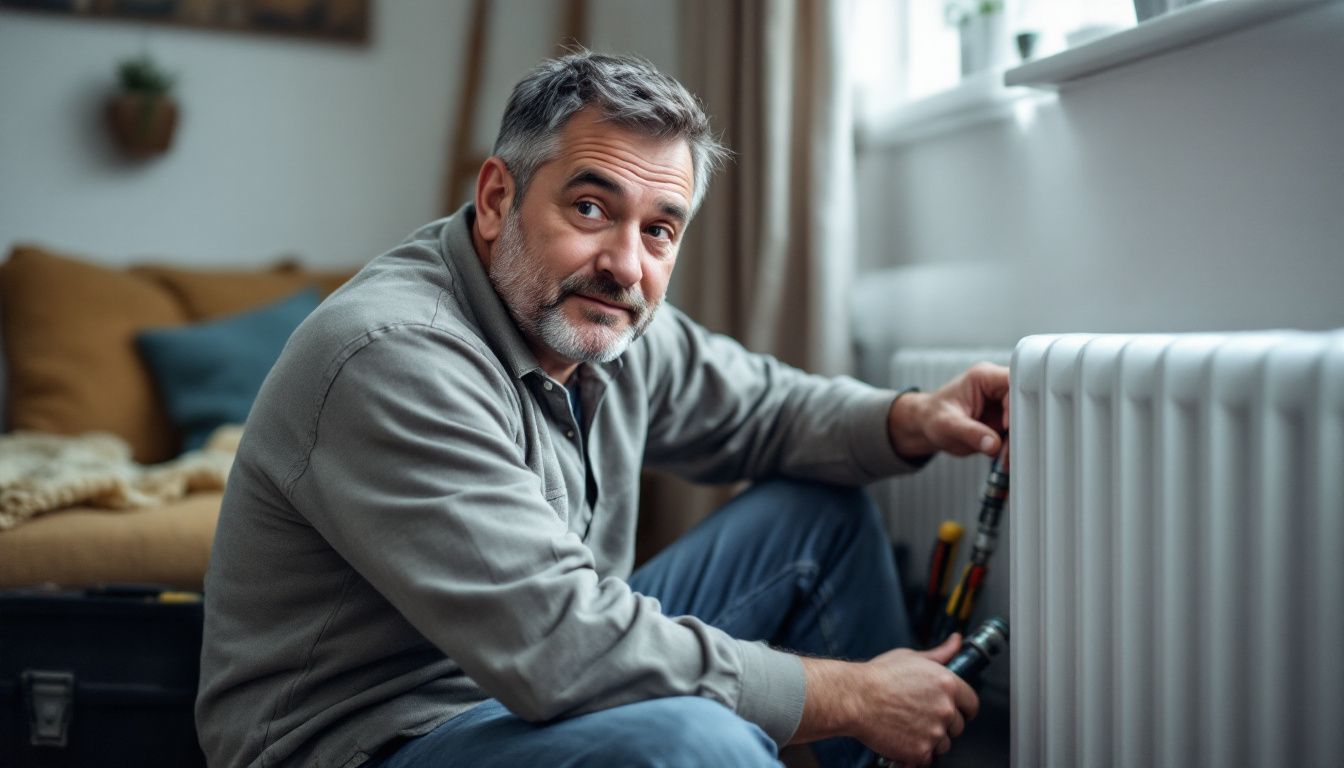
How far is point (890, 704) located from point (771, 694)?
0.51 ft

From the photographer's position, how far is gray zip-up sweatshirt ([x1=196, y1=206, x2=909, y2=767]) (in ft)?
3.15

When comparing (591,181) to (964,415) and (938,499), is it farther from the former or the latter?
(938,499)

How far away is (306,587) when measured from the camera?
1.11 meters

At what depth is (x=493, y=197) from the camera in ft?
4.34

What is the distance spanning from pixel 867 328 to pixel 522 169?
1142mm

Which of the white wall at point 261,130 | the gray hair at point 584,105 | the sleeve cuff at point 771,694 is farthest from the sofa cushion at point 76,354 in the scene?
the sleeve cuff at point 771,694

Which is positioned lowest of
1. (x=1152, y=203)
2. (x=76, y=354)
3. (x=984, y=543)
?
(x=984, y=543)

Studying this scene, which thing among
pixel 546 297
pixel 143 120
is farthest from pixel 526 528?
pixel 143 120

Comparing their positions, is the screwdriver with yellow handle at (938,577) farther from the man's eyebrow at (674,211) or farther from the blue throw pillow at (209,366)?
the blue throw pillow at (209,366)

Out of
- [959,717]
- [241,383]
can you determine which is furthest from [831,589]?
[241,383]

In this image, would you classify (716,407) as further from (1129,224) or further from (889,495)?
(1129,224)

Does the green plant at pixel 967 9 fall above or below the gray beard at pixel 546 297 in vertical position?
above

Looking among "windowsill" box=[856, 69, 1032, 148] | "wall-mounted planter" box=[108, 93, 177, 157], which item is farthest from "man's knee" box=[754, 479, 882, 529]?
"wall-mounted planter" box=[108, 93, 177, 157]

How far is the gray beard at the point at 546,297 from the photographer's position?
1245mm
